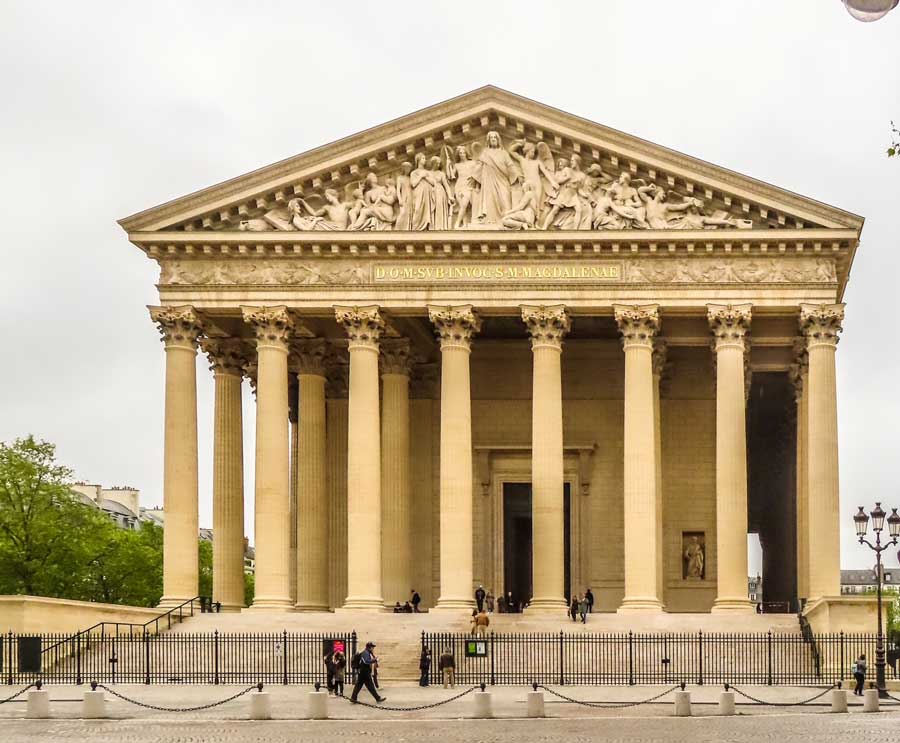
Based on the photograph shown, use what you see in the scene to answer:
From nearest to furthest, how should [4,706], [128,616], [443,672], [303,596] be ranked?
[4,706] < [443,672] < [128,616] < [303,596]

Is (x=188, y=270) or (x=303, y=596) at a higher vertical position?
(x=188, y=270)

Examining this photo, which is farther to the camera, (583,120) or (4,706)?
(583,120)

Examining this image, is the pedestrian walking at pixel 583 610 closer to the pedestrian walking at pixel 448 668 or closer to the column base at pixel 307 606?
the pedestrian walking at pixel 448 668

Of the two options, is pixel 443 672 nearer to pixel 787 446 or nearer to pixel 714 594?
pixel 714 594

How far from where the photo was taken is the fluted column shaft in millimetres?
70125

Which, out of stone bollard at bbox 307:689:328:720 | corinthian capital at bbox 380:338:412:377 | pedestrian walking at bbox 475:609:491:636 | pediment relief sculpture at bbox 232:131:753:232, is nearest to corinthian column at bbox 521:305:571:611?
pediment relief sculpture at bbox 232:131:753:232

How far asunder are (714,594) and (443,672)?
76.1 ft

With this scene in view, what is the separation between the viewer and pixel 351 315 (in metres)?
65.5

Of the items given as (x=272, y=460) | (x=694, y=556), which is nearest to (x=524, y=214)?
(x=272, y=460)

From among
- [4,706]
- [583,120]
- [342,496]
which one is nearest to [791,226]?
[583,120]

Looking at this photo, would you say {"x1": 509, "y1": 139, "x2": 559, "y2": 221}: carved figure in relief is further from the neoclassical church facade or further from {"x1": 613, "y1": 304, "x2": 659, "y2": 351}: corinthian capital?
{"x1": 613, "y1": 304, "x2": 659, "y2": 351}: corinthian capital

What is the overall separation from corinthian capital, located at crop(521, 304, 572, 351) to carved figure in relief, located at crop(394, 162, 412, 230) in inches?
211

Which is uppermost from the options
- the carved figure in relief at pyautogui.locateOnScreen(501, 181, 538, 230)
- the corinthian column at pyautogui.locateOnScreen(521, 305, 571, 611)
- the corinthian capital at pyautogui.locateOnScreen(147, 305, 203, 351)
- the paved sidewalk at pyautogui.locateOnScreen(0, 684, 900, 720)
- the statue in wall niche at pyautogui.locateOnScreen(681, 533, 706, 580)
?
the carved figure in relief at pyautogui.locateOnScreen(501, 181, 538, 230)

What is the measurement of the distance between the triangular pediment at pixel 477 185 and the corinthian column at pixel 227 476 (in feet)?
21.1
